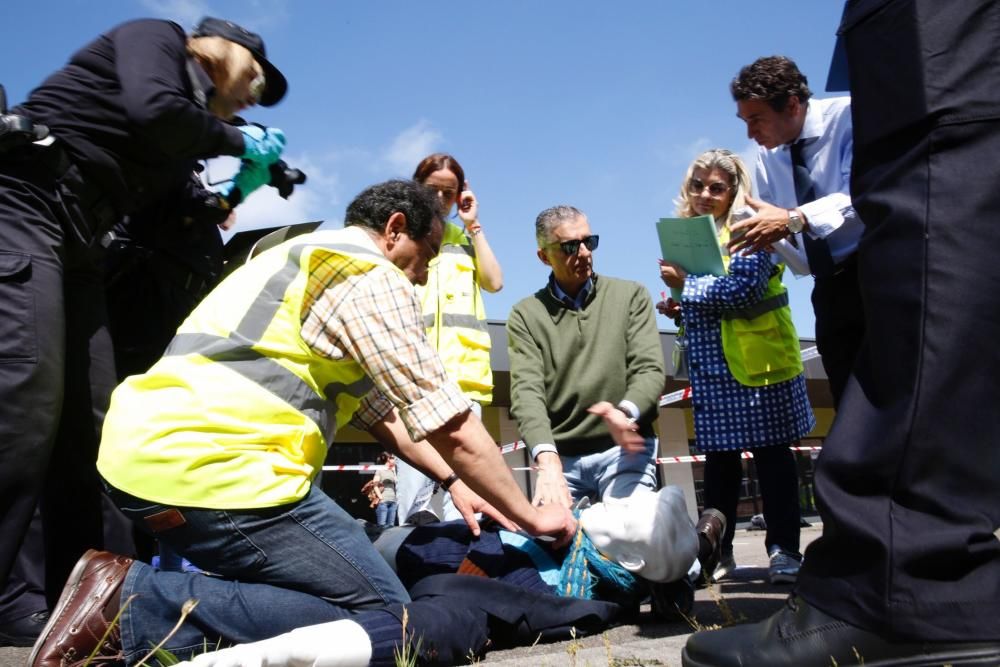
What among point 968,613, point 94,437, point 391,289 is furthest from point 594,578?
point 94,437

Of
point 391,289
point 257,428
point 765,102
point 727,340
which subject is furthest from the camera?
point 727,340

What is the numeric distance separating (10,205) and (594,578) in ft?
7.00

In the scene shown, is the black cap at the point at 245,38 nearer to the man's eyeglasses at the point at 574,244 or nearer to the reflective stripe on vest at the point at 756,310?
the man's eyeglasses at the point at 574,244

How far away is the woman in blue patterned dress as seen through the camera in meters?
3.61

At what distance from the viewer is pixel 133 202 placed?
2.79m

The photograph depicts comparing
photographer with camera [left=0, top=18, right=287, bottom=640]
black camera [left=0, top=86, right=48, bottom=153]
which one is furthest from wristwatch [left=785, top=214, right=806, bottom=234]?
black camera [left=0, top=86, right=48, bottom=153]

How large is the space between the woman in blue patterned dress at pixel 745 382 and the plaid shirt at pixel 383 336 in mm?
1963

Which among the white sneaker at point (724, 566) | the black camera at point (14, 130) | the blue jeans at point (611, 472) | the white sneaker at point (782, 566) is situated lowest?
the white sneaker at point (724, 566)

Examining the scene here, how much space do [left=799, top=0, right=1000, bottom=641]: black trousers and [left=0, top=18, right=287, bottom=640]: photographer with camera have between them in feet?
6.81

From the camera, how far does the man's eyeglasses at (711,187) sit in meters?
4.00

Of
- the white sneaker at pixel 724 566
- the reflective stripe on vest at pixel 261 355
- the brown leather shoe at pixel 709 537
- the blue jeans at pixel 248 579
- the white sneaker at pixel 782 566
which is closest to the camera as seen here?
the blue jeans at pixel 248 579

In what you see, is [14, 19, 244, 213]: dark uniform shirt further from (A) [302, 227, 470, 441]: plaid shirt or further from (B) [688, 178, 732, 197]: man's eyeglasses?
(B) [688, 178, 732, 197]: man's eyeglasses

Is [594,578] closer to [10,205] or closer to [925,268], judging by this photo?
[925,268]

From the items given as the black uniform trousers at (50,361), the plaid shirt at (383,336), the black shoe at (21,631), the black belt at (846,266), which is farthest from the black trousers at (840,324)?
the black shoe at (21,631)
